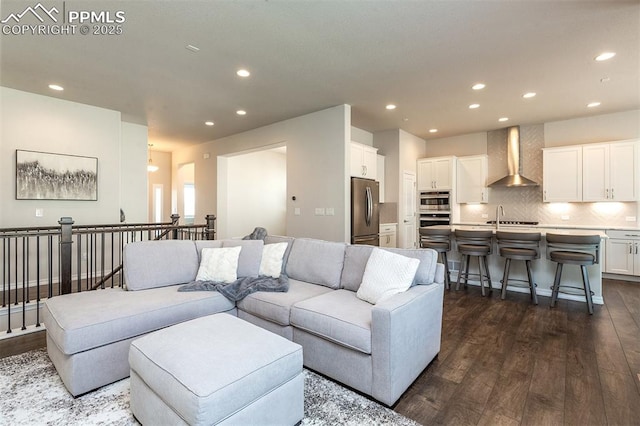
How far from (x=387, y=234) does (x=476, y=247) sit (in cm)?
219

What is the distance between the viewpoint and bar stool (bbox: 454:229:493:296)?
167 inches

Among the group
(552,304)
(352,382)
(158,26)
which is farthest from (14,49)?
(552,304)

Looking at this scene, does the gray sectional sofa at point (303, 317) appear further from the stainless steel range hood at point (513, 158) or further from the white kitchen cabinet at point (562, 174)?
the white kitchen cabinet at point (562, 174)

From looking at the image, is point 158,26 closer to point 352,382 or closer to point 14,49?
point 14,49

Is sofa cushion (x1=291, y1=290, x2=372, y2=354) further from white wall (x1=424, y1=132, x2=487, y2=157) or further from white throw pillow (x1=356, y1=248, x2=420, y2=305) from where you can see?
white wall (x1=424, y1=132, x2=487, y2=157)

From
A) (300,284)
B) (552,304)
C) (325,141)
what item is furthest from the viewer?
(325,141)

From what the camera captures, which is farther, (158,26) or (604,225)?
(604,225)

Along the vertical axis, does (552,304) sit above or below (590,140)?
below

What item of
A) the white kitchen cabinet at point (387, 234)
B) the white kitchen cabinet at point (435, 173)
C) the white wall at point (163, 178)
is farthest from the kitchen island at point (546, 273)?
the white wall at point (163, 178)

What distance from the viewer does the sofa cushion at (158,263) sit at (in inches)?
109

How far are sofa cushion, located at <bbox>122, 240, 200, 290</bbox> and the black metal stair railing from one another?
25.2 inches

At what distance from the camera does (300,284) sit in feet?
9.66

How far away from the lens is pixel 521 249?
3.99m

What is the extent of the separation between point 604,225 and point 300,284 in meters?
6.12
